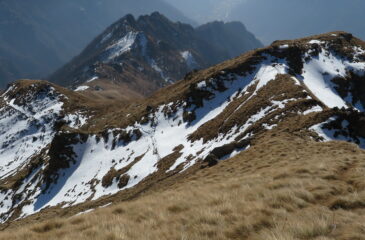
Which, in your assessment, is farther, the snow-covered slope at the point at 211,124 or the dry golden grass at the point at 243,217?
the snow-covered slope at the point at 211,124

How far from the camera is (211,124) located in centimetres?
5041

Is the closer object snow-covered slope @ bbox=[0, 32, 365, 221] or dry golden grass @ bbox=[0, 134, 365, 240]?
dry golden grass @ bbox=[0, 134, 365, 240]

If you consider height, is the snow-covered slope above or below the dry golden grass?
above

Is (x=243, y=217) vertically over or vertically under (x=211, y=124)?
under

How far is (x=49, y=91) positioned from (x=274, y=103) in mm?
107765

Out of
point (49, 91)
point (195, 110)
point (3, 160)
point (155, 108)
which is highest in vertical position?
point (49, 91)

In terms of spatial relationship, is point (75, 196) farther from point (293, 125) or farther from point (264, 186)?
point (264, 186)

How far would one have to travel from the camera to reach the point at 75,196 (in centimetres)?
5238

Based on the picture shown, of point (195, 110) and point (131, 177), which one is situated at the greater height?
point (195, 110)

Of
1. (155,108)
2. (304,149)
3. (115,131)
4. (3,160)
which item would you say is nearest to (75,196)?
(115,131)

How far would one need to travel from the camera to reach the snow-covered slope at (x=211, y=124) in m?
36.8

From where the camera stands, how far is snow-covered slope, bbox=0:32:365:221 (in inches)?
1449

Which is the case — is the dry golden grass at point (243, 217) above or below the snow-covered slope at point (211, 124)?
below

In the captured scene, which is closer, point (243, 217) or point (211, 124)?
point (243, 217)
